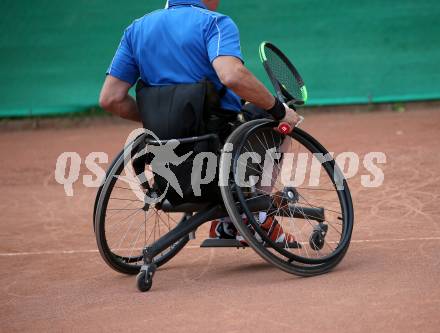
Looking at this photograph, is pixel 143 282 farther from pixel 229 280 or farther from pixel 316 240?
pixel 316 240

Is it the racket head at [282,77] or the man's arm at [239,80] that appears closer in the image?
the man's arm at [239,80]

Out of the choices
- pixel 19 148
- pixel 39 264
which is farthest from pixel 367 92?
pixel 39 264

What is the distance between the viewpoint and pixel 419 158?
22.5ft

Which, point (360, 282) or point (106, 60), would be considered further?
point (106, 60)

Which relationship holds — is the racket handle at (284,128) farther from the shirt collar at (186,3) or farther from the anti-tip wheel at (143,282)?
the anti-tip wheel at (143,282)

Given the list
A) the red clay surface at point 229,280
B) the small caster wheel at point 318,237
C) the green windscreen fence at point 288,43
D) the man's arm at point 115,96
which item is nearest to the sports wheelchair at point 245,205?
the small caster wheel at point 318,237

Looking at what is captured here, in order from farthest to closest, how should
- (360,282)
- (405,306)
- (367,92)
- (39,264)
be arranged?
(367,92) < (39,264) < (360,282) < (405,306)

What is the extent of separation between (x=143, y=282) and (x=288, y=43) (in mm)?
5778

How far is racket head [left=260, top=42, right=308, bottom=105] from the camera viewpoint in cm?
423

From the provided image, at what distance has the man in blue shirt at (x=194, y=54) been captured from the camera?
12.5 feet

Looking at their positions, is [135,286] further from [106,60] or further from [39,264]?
[106,60]

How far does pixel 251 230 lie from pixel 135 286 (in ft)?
2.03

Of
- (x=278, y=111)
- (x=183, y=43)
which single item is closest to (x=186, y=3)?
(x=183, y=43)

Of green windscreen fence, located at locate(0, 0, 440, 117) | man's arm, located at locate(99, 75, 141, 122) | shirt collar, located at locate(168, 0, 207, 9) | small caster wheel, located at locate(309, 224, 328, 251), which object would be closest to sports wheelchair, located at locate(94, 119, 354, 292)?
small caster wheel, located at locate(309, 224, 328, 251)
